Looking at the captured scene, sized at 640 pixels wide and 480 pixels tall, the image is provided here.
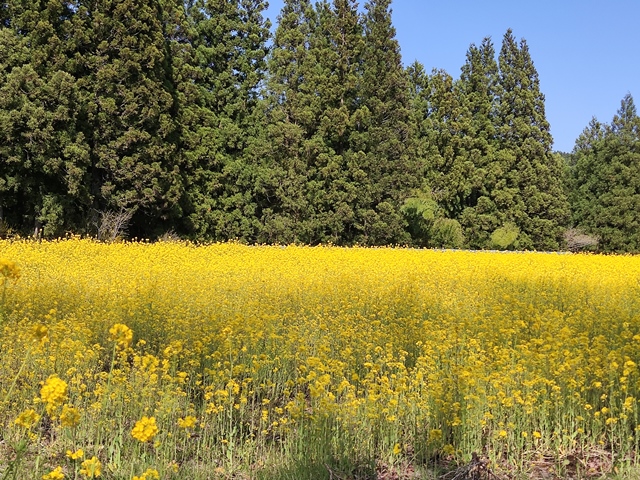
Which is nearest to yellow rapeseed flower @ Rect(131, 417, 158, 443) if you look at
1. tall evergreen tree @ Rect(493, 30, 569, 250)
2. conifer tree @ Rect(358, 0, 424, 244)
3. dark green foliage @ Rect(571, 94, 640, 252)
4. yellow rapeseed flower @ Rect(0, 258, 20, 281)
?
yellow rapeseed flower @ Rect(0, 258, 20, 281)

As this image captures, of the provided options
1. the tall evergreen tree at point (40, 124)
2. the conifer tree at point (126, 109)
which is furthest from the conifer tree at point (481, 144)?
the tall evergreen tree at point (40, 124)

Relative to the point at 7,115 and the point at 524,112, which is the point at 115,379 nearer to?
the point at 7,115

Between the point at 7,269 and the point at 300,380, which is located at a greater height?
the point at 7,269

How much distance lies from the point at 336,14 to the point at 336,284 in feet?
60.1

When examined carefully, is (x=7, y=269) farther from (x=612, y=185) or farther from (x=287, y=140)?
(x=612, y=185)

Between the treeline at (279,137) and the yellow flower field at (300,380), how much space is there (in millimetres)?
9672

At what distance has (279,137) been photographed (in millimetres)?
21641

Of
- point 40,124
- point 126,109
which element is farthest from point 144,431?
point 126,109

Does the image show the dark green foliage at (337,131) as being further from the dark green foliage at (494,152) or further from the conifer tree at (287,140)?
the dark green foliage at (494,152)

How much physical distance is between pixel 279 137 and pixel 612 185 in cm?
1966

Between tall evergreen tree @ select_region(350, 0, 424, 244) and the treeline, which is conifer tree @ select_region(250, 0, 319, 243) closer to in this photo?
the treeline

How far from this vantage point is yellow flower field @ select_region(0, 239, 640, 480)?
308cm

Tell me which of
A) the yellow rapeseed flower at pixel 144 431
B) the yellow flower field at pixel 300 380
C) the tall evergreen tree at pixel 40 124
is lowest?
the yellow flower field at pixel 300 380

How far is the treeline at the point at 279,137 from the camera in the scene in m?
16.7
